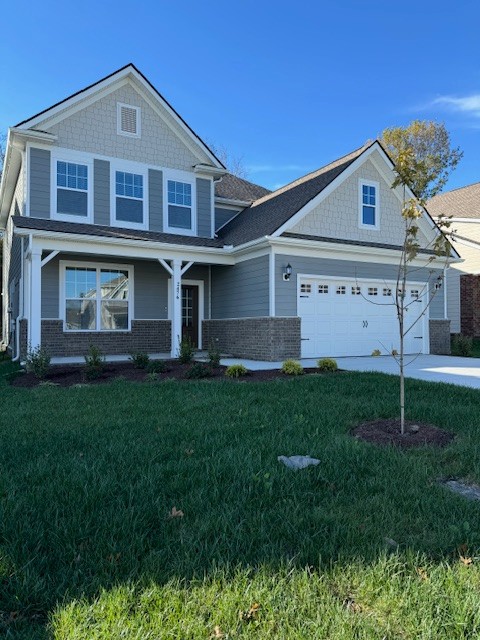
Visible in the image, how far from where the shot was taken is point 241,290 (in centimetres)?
1392

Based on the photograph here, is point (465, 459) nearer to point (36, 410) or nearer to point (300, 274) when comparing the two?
point (36, 410)

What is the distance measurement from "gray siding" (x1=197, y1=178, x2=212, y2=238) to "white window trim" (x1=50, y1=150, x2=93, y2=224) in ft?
11.4

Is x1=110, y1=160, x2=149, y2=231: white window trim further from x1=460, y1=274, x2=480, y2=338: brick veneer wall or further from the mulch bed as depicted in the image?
x1=460, y1=274, x2=480, y2=338: brick veneer wall

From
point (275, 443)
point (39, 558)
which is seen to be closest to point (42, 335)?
point (275, 443)

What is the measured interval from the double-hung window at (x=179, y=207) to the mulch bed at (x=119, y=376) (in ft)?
17.7

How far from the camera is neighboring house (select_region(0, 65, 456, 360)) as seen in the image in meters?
12.6

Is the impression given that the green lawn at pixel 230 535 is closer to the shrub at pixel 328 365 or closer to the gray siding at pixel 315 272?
the shrub at pixel 328 365

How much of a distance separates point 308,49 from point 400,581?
675 inches

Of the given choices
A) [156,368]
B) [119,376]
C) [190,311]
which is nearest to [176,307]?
[190,311]

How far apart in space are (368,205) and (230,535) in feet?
44.1

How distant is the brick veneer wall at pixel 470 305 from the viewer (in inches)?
798

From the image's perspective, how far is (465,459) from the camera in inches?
163

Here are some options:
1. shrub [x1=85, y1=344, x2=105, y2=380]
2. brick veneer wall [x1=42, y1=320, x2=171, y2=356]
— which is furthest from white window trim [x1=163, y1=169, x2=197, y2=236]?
shrub [x1=85, y1=344, x2=105, y2=380]

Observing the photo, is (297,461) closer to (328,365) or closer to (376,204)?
(328,365)
